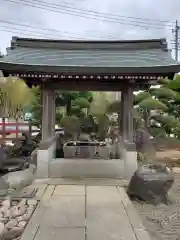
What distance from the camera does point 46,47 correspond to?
9930mm

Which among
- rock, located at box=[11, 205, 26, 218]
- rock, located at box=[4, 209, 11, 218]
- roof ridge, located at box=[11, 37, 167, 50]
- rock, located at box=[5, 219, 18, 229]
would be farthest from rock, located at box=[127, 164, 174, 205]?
roof ridge, located at box=[11, 37, 167, 50]

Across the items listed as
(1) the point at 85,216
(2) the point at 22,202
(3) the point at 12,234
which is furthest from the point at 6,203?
(1) the point at 85,216

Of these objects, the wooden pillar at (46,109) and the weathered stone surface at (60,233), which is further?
the wooden pillar at (46,109)

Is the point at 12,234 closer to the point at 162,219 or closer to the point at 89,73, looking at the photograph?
the point at 162,219

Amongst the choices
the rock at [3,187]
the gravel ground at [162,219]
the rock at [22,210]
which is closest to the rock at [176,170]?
the gravel ground at [162,219]

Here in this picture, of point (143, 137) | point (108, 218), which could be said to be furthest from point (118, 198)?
point (143, 137)

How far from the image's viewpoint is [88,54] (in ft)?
30.6

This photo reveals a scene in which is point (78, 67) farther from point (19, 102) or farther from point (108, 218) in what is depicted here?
point (19, 102)

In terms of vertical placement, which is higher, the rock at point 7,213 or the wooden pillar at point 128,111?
the wooden pillar at point 128,111

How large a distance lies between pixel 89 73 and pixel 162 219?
348 cm

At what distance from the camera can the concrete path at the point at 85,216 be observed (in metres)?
4.54

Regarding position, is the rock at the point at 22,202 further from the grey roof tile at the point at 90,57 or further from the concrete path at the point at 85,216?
the grey roof tile at the point at 90,57

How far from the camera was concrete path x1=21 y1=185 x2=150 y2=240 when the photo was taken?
4539 mm

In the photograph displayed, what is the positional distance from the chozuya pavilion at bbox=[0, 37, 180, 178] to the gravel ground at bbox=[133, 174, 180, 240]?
73.2 inches
